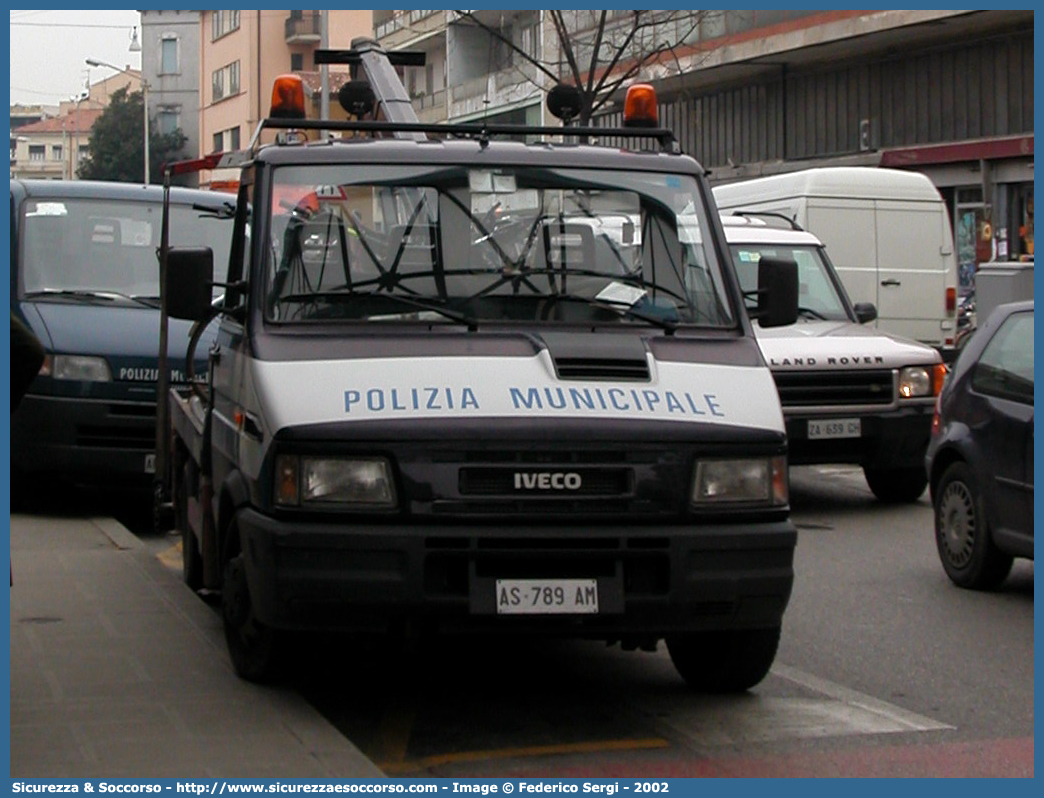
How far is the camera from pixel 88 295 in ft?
40.5

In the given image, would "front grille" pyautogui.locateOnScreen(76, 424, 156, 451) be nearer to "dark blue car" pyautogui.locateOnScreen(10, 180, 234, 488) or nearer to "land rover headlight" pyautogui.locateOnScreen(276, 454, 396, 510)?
"dark blue car" pyautogui.locateOnScreen(10, 180, 234, 488)

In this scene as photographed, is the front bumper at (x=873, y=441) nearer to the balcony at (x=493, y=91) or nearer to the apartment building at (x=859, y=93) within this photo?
the apartment building at (x=859, y=93)

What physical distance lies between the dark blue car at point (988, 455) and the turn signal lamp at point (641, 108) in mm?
2694

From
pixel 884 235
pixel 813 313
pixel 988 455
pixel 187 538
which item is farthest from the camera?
pixel 884 235

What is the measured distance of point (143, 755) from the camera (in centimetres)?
583

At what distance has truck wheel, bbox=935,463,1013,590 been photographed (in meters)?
9.78

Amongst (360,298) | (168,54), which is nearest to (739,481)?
(360,298)

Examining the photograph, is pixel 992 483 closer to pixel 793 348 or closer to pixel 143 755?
pixel 793 348

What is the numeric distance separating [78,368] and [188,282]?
15.3 feet

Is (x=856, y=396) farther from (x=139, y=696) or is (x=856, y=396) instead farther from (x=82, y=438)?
(x=139, y=696)

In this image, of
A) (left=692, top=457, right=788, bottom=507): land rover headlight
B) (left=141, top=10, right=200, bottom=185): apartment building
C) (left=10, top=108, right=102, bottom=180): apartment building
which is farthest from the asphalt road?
(left=10, top=108, right=102, bottom=180): apartment building

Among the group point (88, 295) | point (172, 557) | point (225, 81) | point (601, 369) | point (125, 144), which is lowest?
point (172, 557)

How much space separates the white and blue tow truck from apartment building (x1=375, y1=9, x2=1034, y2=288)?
18741mm

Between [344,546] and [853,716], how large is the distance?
220 centimetres
